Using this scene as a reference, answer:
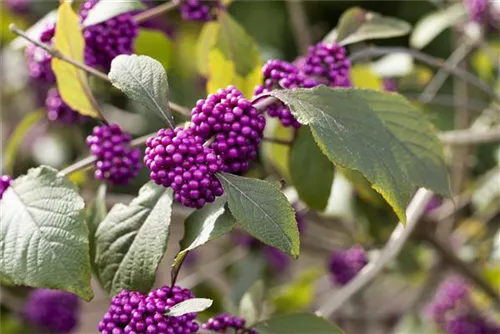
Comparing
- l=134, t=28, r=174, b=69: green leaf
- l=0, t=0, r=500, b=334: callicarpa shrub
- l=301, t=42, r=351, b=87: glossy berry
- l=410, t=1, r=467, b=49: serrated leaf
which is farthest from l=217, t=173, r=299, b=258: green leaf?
l=410, t=1, r=467, b=49: serrated leaf

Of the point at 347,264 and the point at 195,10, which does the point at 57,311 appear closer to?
the point at 347,264

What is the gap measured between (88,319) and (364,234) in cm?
148

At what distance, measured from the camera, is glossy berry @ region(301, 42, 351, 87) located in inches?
36.3

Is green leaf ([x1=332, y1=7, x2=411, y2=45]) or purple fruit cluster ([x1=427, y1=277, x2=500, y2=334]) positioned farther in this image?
purple fruit cluster ([x1=427, y1=277, x2=500, y2=334])

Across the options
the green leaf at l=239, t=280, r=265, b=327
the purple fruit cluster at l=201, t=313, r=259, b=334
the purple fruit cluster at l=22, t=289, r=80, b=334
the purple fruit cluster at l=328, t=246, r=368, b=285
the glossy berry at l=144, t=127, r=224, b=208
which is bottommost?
the purple fruit cluster at l=328, t=246, r=368, b=285

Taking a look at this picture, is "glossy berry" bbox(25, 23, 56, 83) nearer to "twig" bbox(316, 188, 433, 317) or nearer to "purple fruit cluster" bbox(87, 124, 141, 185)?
"purple fruit cluster" bbox(87, 124, 141, 185)

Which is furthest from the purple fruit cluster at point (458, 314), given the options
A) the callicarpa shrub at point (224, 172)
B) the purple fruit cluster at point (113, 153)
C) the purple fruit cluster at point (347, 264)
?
the purple fruit cluster at point (113, 153)

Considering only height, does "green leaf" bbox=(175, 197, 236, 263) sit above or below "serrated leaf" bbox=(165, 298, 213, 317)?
above

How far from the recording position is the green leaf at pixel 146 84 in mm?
772

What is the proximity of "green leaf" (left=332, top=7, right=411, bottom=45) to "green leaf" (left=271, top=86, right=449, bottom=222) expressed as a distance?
126 millimetres

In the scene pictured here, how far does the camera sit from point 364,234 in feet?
5.34

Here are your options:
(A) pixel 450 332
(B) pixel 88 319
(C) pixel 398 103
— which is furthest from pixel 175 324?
(B) pixel 88 319

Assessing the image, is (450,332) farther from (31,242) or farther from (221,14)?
(31,242)

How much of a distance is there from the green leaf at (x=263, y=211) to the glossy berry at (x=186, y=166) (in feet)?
0.06
